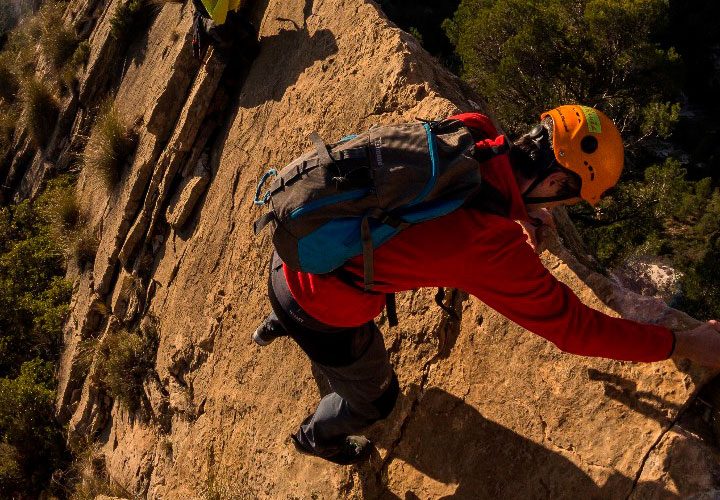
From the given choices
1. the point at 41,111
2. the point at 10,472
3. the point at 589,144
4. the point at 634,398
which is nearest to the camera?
the point at 589,144

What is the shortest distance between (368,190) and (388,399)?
1405 mm

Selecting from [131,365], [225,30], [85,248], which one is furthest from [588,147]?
[85,248]

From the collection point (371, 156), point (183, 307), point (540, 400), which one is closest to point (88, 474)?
point (183, 307)

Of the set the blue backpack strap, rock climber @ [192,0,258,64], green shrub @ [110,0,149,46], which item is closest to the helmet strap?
the blue backpack strap

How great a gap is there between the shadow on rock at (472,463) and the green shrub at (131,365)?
2.66 meters

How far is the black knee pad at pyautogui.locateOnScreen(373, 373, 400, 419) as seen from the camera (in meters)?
3.27

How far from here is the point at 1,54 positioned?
1180 centimetres

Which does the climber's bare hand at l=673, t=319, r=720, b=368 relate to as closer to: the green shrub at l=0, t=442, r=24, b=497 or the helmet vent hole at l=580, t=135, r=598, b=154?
the helmet vent hole at l=580, t=135, r=598, b=154

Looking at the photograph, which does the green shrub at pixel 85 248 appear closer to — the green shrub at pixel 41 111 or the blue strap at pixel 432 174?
the green shrub at pixel 41 111

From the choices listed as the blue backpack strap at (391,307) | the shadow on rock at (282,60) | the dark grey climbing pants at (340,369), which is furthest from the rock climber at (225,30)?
the blue backpack strap at (391,307)

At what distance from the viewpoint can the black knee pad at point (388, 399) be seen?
327cm

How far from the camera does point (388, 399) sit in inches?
130

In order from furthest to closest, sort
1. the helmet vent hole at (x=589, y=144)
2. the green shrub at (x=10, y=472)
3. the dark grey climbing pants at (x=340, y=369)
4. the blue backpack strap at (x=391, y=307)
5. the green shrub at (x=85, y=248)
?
1. the green shrub at (x=85, y=248)
2. the green shrub at (x=10, y=472)
3. the dark grey climbing pants at (x=340, y=369)
4. the blue backpack strap at (x=391, y=307)
5. the helmet vent hole at (x=589, y=144)

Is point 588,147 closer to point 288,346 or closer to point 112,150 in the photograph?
point 288,346
